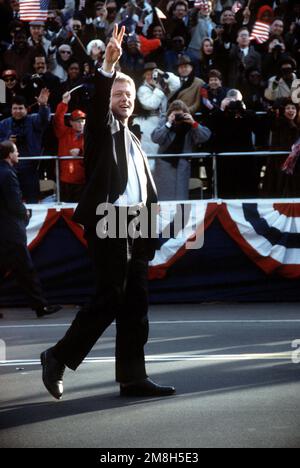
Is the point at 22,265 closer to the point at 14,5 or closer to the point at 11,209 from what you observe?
the point at 11,209

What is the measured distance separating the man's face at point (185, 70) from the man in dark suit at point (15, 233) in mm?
3342

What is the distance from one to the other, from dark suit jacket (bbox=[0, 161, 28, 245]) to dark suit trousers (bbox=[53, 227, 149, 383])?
6.05m

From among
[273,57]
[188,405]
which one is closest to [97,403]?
[188,405]

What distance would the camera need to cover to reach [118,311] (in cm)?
726

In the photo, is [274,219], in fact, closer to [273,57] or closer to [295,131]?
[295,131]

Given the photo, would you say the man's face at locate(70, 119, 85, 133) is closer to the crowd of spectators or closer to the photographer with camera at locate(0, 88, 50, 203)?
the crowd of spectators

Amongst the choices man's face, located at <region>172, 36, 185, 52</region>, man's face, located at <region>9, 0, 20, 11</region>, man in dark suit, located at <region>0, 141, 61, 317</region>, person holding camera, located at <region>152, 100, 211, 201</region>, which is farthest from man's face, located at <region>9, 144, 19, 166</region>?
man's face, located at <region>9, 0, 20, 11</region>

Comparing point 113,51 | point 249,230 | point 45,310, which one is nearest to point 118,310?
point 113,51

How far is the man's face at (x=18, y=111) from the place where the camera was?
48.8ft

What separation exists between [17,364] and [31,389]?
1.19 m

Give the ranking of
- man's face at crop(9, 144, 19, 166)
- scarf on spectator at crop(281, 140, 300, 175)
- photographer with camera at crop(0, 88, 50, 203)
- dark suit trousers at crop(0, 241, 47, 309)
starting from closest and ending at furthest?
man's face at crop(9, 144, 19, 166), dark suit trousers at crop(0, 241, 47, 309), scarf on spectator at crop(281, 140, 300, 175), photographer with camera at crop(0, 88, 50, 203)

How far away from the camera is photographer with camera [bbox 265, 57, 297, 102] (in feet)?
52.0

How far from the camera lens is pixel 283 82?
15977mm

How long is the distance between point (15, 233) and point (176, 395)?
645 centimetres
